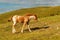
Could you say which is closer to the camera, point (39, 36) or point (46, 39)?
point (46, 39)

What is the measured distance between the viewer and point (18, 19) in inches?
1398

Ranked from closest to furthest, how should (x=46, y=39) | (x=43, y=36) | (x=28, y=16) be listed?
1. (x=46, y=39)
2. (x=43, y=36)
3. (x=28, y=16)

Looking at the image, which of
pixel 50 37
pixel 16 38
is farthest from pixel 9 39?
pixel 50 37

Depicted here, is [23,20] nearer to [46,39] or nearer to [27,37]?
[27,37]

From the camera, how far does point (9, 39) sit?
30906mm

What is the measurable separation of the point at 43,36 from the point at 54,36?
187cm

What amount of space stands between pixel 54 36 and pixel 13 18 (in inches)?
397

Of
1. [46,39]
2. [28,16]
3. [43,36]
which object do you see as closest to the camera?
[46,39]

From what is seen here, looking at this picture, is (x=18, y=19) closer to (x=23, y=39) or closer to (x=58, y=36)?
(x=23, y=39)

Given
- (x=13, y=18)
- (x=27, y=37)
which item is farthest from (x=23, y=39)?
(x=13, y=18)

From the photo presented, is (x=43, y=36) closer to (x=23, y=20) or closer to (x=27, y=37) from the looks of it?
(x=27, y=37)

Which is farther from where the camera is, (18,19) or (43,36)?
(18,19)

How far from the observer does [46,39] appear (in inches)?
1101

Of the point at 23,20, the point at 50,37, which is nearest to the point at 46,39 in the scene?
the point at 50,37
